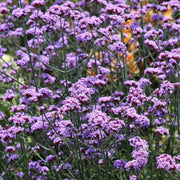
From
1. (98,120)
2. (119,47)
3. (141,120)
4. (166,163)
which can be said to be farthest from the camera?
(119,47)

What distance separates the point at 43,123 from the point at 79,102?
40cm

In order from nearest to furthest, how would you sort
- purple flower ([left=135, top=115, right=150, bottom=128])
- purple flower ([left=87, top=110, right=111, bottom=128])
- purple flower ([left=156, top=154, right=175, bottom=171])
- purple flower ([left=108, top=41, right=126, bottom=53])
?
1. purple flower ([left=87, top=110, right=111, bottom=128])
2. purple flower ([left=156, top=154, right=175, bottom=171])
3. purple flower ([left=135, top=115, right=150, bottom=128])
4. purple flower ([left=108, top=41, right=126, bottom=53])

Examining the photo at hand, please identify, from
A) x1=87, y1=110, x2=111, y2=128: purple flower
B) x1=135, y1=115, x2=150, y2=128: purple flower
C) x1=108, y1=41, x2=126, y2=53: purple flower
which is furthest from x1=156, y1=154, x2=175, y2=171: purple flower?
x1=108, y1=41, x2=126, y2=53: purple flower

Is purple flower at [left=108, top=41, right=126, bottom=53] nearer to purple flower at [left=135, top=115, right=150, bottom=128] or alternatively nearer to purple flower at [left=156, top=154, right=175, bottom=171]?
purple flower at [left=135, top=115, right=150, bottom=128]

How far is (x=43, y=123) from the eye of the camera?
9.45 ft

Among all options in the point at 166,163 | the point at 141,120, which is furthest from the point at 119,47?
the point at 166,163

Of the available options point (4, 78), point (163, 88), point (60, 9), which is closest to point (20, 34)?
point (4, 78)

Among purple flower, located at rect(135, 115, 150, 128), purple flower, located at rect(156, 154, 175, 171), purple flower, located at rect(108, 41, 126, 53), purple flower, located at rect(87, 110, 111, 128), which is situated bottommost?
purple flower, located at rect(156, 154, 175, 171)

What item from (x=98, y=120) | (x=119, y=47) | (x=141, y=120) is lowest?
(x=141, y=120)

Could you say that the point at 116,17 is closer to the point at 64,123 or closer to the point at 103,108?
the point at 103,108

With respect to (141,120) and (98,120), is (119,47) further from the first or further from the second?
(98,120)

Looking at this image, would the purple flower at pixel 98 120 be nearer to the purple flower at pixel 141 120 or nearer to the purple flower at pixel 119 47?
the purple flower at pixel 141 120

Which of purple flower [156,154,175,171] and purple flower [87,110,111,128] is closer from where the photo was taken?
purple flower [87,110,111,128]

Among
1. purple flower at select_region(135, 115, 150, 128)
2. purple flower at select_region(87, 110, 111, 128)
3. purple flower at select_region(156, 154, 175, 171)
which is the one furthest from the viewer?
purple flower at select_region(135, 115, 150, 128)
